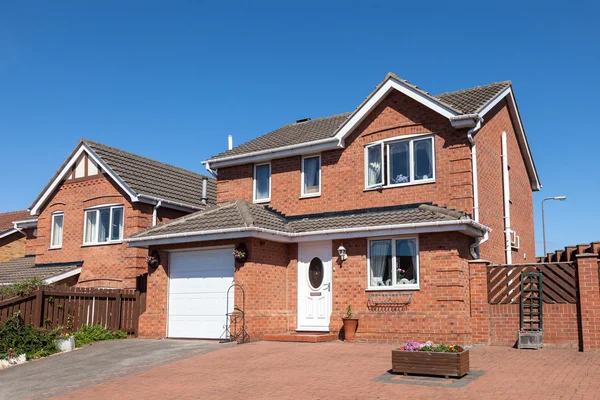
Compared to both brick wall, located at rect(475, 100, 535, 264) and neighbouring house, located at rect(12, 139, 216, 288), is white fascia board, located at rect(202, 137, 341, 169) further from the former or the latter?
brick wall, located at rect(475, 100, 535, 264)

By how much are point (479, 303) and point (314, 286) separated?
4.97 metres

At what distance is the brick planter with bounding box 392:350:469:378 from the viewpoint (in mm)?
10523

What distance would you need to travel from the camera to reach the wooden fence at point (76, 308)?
17.0m

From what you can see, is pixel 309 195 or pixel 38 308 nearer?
pixel 38 308

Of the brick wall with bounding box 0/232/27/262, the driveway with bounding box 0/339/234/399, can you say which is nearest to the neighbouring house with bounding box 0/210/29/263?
the brick wall with bounding box 0/232/27/262

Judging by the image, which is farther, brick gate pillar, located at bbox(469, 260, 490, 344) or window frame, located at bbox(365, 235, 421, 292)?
window frame, located at bbox(365, 235, 421, 292)

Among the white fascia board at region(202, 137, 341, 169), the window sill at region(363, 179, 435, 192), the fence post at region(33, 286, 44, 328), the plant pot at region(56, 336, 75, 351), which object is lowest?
the plant pot at region(56, 336, 75, 351)

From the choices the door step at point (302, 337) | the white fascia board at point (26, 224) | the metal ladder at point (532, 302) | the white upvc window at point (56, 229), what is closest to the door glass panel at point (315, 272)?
the door step at point (302, 337)

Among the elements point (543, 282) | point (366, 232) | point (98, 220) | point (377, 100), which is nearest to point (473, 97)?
point (377, 100)

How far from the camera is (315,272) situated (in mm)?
18203

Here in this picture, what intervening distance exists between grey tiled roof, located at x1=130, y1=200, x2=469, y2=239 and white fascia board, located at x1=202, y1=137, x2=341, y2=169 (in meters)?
1.67

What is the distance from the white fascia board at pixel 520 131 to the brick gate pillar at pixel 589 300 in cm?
524

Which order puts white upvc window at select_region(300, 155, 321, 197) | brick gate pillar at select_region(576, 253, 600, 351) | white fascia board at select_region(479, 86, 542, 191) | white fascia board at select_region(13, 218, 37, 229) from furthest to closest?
white fascia board at select_region(13, 218, 37, 229) < white upvc window at select_region(300, 155, 321, 197) < white fascia board at select_region(479, 86, 542, 191) < brick gate pillar at select_region(576, 253, 600, 351)

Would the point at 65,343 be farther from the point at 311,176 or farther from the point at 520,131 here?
the point at 520,131
